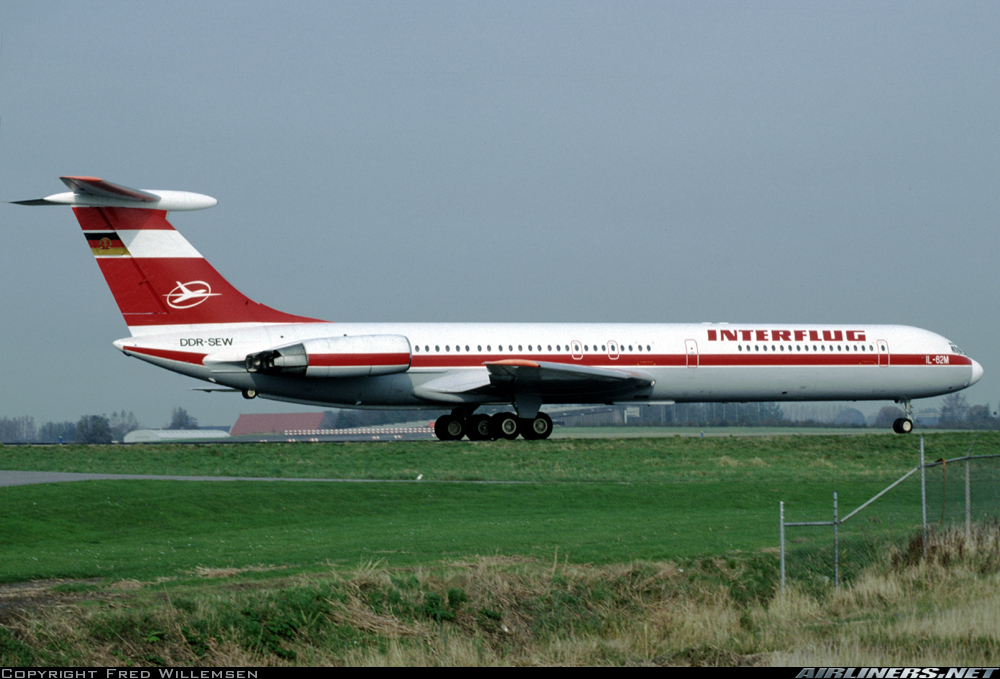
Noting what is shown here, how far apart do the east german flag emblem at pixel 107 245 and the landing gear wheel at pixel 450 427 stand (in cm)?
1300

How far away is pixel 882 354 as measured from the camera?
44750mm

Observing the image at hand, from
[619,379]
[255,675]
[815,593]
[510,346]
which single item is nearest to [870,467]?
[619,379]

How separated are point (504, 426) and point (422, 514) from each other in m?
17.5

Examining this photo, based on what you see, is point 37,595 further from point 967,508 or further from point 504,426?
point 504,426

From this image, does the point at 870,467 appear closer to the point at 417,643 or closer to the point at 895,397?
the point at 895,397

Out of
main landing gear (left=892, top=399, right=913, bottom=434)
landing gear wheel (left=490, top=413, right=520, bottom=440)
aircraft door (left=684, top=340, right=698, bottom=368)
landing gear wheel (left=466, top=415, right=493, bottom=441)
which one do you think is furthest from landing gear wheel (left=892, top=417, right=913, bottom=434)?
landing gear wheel (left=466, top=415, right=493, bottom=441)

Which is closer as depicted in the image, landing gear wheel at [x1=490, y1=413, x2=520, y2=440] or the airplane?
the airplane

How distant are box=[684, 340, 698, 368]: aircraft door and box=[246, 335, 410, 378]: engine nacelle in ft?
36.2

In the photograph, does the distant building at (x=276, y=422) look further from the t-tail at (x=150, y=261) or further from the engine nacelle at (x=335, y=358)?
the engine nacelle at (x=335, y=358)

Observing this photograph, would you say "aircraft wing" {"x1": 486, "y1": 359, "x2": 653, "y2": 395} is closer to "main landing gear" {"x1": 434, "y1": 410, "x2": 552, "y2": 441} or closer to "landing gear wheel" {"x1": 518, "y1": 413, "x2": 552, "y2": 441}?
"landing gear wheel" {"x1": 518, "y1": 413, "x2": 552, "y2": 441}

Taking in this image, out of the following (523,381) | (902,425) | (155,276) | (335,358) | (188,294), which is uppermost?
(155,276)

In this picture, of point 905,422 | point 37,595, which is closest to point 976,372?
point 905,422

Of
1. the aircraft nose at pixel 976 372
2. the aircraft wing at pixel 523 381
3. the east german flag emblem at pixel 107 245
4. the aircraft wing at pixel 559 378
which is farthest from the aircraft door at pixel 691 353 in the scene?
the east german flag emblem at pixel 107 245

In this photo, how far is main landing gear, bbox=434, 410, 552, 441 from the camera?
4078 centimetres
